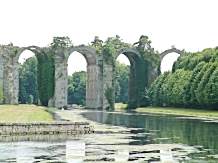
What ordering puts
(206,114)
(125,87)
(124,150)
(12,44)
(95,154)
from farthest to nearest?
(125,87) → (12,44) → (206,114) → (124,150) → (95,154)

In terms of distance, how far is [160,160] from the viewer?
74.9 feet

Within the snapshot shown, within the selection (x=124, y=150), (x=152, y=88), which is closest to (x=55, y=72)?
(x=152, y=88)

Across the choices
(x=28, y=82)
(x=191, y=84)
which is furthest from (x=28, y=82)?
(x=191, y=84)

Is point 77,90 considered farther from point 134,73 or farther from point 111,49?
point 111,49

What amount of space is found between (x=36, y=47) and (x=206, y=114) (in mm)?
40171

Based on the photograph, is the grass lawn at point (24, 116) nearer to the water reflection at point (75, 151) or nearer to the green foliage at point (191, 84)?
the water reflection at point (75, 151)

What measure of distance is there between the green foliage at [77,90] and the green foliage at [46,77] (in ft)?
119

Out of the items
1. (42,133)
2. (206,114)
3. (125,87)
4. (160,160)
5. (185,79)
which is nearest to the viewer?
(160,160)

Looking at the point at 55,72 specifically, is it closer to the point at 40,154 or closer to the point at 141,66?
the point at 141,66

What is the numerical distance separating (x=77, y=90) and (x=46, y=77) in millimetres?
40464

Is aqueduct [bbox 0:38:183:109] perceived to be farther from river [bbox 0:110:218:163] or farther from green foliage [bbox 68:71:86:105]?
river [bbox 0:110:218:163]

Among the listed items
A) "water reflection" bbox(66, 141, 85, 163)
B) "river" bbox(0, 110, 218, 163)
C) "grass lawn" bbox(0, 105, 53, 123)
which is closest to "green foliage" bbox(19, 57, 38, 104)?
"grass lawn" bbox(0, 105, 53, 123)

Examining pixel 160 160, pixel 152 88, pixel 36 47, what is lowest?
pixel 160 160

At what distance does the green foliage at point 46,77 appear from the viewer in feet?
327
